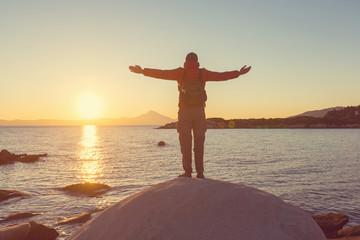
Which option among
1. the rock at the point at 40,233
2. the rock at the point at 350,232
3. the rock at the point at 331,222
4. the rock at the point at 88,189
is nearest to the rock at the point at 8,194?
the rock at the point at 88,189

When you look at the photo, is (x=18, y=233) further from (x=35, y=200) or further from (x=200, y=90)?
(x=35, y=200)

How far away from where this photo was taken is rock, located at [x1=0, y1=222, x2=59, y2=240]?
7663mm

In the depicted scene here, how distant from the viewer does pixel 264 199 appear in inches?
182

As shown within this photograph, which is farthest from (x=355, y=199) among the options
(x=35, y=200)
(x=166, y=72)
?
(x=35, y=200)

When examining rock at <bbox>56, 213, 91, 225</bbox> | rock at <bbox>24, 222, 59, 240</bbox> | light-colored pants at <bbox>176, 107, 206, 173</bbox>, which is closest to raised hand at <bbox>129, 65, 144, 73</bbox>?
light-colored pants at <bbox>176, 107, 206, 173</bbox>

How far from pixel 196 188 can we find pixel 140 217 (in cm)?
103

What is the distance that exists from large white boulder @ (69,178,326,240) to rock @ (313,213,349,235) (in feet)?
27.0

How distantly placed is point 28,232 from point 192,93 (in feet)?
22.7

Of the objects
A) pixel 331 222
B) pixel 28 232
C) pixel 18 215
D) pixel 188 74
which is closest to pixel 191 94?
pixel 188 74

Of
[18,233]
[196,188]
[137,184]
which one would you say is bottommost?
[137,184]

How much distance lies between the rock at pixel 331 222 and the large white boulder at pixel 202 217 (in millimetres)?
8240

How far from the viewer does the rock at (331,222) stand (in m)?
11.4

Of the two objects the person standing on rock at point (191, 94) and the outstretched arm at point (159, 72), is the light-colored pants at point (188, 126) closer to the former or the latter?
the person standing on rock at point (191, 94)

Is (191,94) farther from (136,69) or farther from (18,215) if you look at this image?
(18,215)
